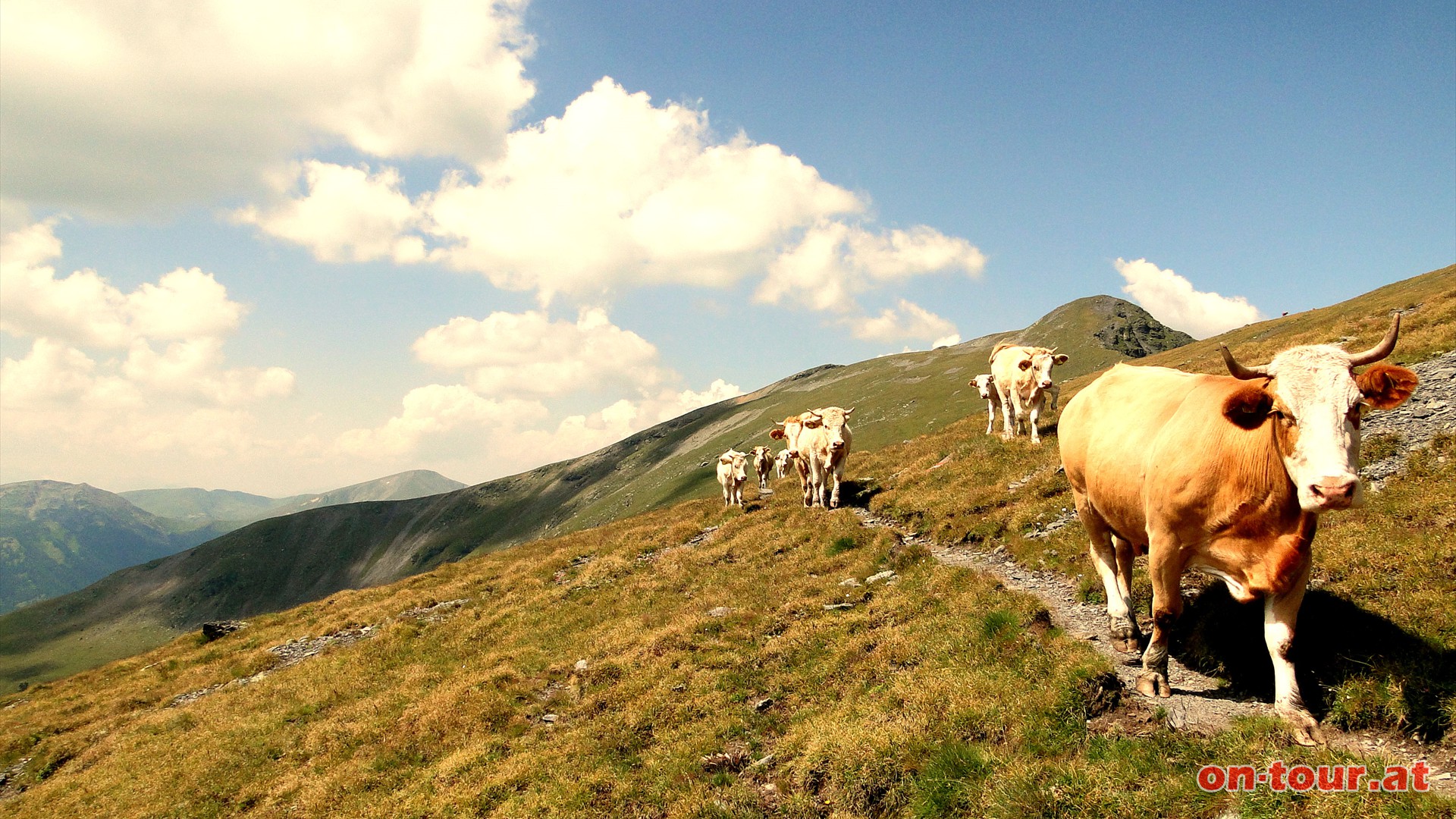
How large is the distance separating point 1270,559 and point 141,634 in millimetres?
254092

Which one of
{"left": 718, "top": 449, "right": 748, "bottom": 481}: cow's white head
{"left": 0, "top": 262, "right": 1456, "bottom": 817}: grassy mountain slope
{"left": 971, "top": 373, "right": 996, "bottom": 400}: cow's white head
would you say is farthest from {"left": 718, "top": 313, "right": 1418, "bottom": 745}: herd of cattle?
{"left": 718, "top": 449, "right": 748, "bottom": 481}: cow's white head

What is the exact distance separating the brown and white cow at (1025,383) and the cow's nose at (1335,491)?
673 inches

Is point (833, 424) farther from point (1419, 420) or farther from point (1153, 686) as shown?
point (1153, 686)

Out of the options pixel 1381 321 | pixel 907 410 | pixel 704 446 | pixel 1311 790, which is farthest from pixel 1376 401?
pixel 704 446

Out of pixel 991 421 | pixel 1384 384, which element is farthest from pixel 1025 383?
pixel 1384 384

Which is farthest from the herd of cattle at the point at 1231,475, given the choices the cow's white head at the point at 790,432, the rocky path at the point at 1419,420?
the cow's white head at the point at 790,432

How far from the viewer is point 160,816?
14516 millimetres

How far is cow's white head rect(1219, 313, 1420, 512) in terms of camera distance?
589cm

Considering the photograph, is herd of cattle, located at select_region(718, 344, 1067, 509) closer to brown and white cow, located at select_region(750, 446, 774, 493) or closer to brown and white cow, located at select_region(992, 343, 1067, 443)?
brown and white cow, located at select_region(992, 343, 1067, 443)

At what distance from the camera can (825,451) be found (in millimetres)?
25375

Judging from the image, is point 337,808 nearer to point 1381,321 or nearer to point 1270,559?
point 1270,559

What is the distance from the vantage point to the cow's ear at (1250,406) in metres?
6.57

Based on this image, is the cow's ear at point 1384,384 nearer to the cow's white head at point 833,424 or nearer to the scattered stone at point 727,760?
the scattered stone at point 727,760

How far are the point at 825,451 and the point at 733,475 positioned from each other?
1089 centimetres
